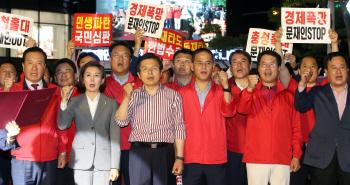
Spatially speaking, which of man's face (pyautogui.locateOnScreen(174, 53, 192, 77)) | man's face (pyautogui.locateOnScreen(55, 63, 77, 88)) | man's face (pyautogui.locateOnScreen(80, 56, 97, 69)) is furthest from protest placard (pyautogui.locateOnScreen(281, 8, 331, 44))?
man's face (pyautogui.locateOnScreen(55, 63, 77, 88))

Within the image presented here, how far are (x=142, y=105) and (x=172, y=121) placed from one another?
0.40 meters

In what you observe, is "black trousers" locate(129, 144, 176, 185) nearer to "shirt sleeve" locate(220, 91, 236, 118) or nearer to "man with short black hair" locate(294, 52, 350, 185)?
"shirt sleeve" locate(220, 91, 236, 118)

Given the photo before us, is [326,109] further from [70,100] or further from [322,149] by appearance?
[70,100]

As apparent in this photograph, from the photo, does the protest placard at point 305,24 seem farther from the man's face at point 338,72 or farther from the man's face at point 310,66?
the man's face at point 338,72

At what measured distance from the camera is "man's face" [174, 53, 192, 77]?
5.73 m

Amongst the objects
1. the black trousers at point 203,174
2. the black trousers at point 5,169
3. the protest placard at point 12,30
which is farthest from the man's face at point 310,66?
the protest placard at point 12,30

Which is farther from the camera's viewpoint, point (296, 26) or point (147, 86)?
point (296, 26)

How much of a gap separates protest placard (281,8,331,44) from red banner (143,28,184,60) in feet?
13.0

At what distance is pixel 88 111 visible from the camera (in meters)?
4.38

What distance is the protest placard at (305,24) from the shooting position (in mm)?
6371

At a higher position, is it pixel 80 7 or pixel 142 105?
pixel 80 7

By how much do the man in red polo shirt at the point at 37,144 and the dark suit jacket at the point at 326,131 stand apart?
9.66ft

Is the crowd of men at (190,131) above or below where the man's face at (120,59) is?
below

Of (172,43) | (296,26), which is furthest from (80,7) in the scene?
(296,26)
